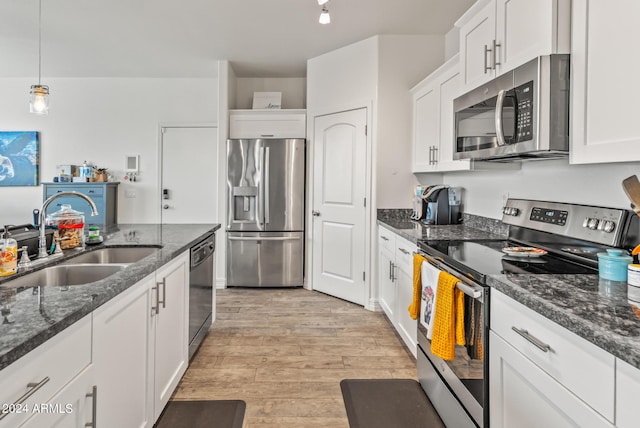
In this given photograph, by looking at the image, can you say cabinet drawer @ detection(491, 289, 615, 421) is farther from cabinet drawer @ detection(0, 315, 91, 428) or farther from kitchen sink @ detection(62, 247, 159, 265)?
kitchen sink @ detection(62, 247, 159, 265)

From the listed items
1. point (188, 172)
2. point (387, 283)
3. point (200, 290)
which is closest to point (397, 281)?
point (387, 283)

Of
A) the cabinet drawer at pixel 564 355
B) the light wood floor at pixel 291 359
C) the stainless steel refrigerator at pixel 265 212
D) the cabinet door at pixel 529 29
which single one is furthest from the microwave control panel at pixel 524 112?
the stainless steel refrigerator at pixel 265 212

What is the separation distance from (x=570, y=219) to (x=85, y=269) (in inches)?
91.1

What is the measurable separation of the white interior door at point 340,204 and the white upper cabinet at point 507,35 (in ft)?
5.26

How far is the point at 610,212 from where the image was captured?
1.50m

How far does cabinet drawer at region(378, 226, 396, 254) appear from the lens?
2949 mm

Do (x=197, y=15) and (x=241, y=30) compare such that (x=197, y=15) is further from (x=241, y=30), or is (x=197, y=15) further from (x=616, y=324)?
(x=616, y=324)

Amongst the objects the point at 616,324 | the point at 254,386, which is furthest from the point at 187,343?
the point at 616,324

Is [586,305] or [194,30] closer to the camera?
[586,305]

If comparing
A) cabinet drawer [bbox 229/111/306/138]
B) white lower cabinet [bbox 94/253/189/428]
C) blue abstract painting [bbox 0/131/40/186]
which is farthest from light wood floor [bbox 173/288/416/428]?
blue abstract painting [bbox 0/131/40/186]

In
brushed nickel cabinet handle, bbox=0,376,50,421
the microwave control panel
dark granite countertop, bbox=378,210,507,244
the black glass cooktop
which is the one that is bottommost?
brushed nickel cabinet handle, bbox=0,376,50,421

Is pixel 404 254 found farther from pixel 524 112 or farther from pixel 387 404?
pixel 524 112

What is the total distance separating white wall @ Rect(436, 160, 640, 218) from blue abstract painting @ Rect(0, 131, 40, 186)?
5596mm

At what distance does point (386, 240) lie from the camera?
3.21 meters
